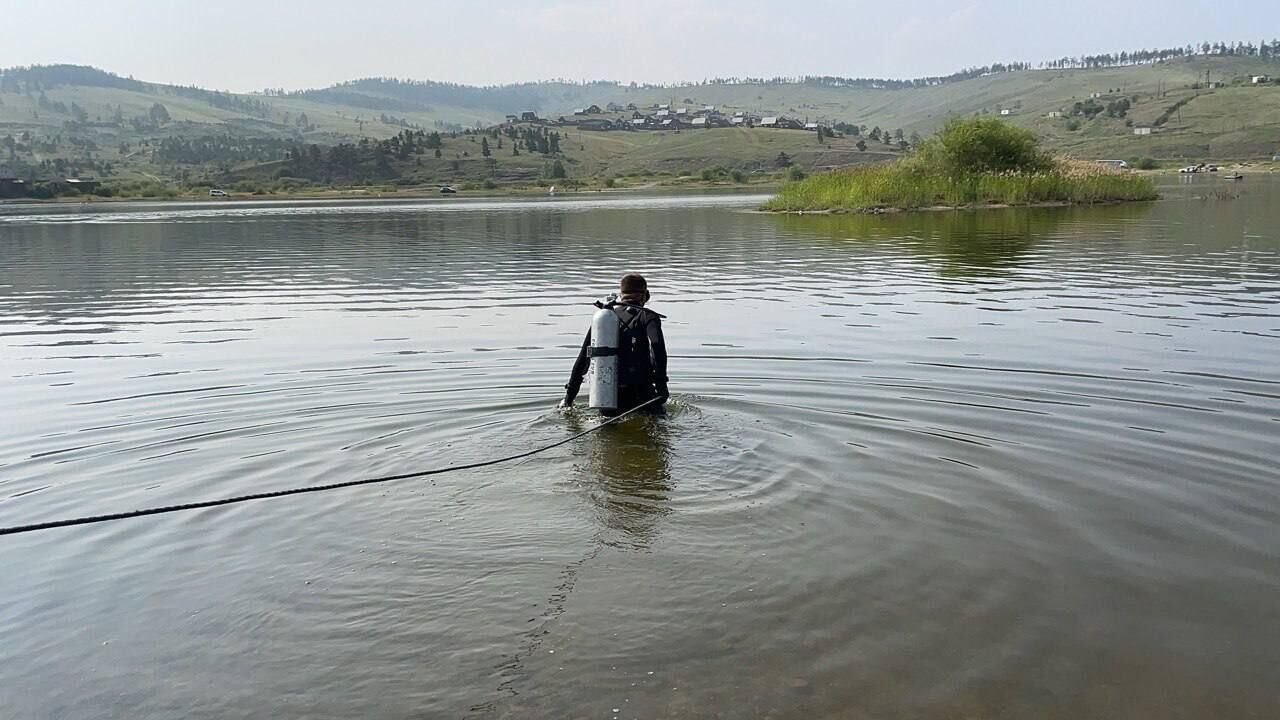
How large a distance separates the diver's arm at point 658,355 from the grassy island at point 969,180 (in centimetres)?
4804

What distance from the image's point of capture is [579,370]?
11.3m

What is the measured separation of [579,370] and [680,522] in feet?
11.9

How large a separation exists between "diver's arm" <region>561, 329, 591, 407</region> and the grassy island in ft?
157

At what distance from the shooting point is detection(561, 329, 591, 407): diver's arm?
36.3ft

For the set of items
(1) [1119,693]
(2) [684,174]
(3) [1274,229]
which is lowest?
(1) [1119,693]

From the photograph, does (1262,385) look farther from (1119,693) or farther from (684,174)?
(684,174)

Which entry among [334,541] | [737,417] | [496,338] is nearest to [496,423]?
[737,417]

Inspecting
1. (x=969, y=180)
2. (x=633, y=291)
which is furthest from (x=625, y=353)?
(x=969, y=180)

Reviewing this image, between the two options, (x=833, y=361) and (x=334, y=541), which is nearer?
(x=334, y=541)

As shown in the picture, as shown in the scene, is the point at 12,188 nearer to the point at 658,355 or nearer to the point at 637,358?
the point at 637,358

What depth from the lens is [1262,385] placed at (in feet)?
41.3

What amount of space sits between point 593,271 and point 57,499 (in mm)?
23252

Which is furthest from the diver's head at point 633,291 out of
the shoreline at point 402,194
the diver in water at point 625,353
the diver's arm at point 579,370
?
the shoreline at point 402,194

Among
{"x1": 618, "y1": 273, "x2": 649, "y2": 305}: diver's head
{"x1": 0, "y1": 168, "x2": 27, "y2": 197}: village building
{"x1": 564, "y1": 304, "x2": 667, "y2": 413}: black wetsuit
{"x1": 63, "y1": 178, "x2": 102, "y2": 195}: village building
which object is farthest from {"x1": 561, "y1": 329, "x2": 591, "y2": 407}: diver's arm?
{"x1": 63, "y1": 178, "x2": 102, "y2": 195}: village building
